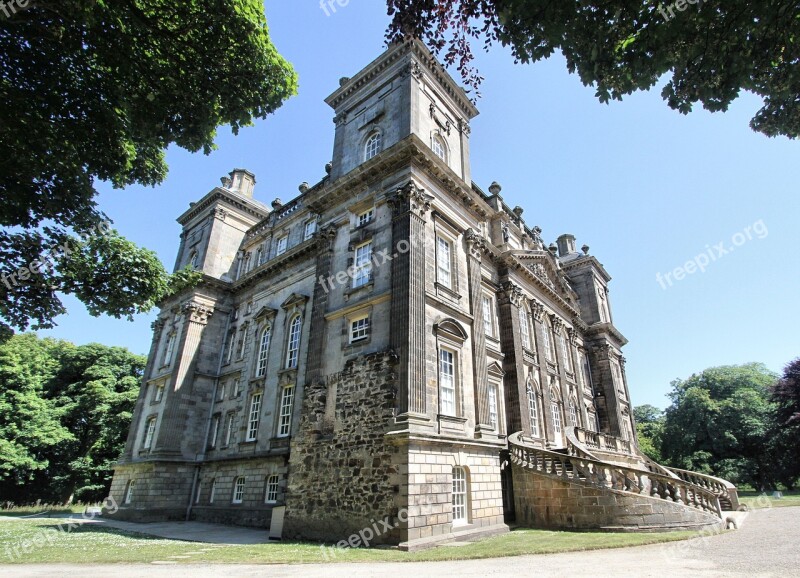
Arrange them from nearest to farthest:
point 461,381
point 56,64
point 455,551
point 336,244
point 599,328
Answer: point 56,64 → point 455,551 → point 461,381 → point 336,244 → point 599,328

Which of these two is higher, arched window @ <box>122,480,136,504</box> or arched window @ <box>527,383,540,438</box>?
arched window @ <box>527,383,540,438</box>

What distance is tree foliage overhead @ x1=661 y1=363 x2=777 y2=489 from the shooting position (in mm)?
39719

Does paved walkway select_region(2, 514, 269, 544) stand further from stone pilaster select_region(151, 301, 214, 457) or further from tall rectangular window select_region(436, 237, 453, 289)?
tall rectangular window select_region(436, 237, 453, 289)

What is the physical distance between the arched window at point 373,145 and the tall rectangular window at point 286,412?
12850mm

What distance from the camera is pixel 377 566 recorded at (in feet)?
33.8

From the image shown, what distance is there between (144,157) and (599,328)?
3565 centimetres

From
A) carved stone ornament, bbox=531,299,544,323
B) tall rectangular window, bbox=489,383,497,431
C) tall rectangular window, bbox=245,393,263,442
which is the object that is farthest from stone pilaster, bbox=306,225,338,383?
carved stone ornament, bbox=531,299,544,323

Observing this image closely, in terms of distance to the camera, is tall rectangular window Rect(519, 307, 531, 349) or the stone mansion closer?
the stone mansion

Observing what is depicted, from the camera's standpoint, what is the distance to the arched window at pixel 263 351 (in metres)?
25.3

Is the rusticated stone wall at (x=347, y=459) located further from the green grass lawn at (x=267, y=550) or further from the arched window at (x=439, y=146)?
the arched window at (x=439, y=146)

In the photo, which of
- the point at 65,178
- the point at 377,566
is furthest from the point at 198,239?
→ the point at 377,566

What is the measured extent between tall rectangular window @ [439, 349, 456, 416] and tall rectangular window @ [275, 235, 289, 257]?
15.5 metres

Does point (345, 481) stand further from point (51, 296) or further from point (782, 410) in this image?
point (782, 410)

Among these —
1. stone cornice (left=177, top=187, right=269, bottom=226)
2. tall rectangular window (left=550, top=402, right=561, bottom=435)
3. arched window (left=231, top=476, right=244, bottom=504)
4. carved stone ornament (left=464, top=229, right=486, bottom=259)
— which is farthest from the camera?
stone cornice (left=177, top=187, right=269, bottom=226)
